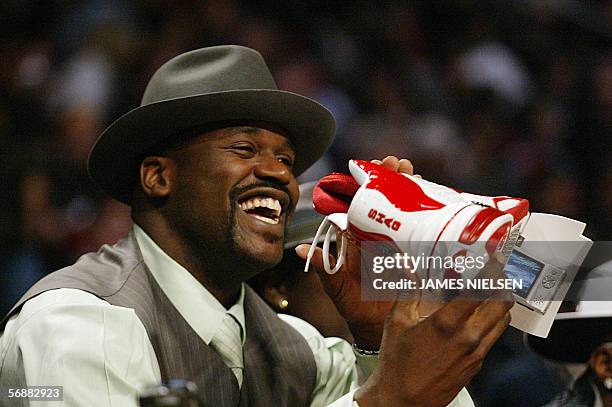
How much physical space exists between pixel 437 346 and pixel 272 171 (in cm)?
47

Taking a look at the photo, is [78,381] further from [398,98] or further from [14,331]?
[398,98]

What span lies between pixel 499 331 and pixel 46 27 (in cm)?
188

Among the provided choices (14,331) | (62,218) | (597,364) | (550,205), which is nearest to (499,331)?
(14,331)

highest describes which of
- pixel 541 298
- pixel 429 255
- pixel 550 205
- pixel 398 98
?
pixel 429 255

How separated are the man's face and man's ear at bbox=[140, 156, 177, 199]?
0.04 feet

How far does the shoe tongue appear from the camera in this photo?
1.25 meters

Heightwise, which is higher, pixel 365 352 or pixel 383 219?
pixel 383 219

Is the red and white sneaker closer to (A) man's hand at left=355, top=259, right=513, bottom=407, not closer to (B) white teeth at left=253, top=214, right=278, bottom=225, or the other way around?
(A) man's hand at left=355, top=259, right=513, bottom=407

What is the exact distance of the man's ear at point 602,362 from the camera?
1712 millimetres

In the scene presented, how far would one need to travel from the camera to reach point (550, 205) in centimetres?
267

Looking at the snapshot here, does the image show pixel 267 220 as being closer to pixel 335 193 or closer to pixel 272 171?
pixel 272 171

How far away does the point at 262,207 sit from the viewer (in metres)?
1.48

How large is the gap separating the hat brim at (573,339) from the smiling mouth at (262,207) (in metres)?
0.58

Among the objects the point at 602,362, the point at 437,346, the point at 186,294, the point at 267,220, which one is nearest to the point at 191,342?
the point at 186,294
